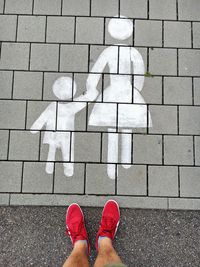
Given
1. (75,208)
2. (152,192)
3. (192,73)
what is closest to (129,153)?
(152,192)

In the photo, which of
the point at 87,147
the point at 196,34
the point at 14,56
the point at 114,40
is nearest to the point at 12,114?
the point at 14,56

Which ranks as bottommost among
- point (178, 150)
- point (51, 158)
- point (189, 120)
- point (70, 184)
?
point (70, 184)

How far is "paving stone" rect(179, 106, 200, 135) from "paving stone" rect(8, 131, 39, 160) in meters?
1.45

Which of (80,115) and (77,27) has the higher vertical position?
(77,27)

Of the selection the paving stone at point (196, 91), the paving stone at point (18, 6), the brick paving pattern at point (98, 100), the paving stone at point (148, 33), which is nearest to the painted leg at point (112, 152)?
the brick paving pattern at point (98, 100)

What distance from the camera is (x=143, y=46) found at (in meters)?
3.54

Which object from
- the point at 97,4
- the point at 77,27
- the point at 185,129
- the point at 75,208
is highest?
the point at 97,4

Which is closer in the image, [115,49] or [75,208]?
[75,208]

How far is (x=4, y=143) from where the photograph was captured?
3408mm

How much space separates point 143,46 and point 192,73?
571 millimetres

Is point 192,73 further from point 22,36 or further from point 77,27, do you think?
point 22,36

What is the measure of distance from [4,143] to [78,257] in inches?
51.4

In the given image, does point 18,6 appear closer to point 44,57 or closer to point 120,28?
point 44,57

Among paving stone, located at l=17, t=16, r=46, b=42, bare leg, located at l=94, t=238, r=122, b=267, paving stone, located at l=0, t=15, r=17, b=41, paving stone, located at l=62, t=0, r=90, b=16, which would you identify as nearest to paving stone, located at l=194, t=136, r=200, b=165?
bare leg, located at l=94, t=238, r=122, b=267
